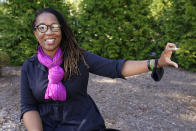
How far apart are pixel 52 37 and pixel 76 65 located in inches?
13.0

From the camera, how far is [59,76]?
179 cm

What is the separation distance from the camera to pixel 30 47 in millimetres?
6383

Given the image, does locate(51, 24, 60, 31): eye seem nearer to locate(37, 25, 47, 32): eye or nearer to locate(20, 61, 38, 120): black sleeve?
locate(37, 25, 47, 32): eye

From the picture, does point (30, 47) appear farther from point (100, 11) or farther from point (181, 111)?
point (181, 111)

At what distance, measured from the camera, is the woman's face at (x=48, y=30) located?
182cm

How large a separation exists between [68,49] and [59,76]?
0.95 feet

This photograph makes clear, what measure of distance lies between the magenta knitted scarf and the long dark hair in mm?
62

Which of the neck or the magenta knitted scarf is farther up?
the neck

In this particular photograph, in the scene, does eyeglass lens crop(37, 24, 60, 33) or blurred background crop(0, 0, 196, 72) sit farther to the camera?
blurred background crop(0, 0, 196, 72)

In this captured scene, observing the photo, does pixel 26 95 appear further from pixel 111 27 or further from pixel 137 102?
pixel 111 27

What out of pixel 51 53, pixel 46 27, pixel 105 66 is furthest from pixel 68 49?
pixel 105 66

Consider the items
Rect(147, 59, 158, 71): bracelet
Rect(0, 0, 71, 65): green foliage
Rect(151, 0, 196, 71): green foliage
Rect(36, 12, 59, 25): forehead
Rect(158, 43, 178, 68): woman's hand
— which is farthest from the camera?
Rect(151, 0, 196, 71): green foliage

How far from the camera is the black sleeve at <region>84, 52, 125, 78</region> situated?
182 centimetres

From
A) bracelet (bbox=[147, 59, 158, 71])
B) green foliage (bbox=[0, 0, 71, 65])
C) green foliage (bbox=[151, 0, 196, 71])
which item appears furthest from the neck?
green foliage (bbox=[151, 0, 196, 71])
